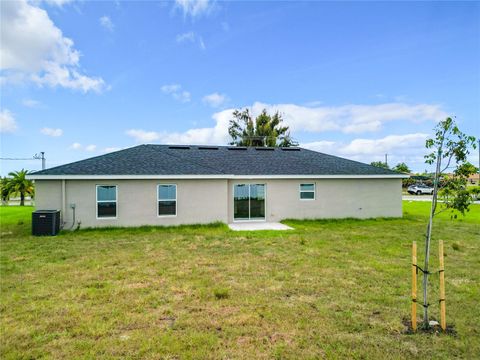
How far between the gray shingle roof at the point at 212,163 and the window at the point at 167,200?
2.51 ft

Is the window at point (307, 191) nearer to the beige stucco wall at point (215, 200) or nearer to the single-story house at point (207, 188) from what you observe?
the single-story house at point (207, 188)

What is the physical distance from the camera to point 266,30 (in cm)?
1862

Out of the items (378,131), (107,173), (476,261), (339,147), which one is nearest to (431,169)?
(476,261)

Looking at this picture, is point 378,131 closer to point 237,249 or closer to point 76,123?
point 237,249

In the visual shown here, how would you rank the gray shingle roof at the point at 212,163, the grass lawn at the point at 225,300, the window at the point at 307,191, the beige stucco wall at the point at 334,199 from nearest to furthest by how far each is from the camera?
the grass lawn at the point at 225,300 < the gray shingle roof at the point at 212,163 < the beige stucco wall at the point at 334,199 < the window at the point at 307,191

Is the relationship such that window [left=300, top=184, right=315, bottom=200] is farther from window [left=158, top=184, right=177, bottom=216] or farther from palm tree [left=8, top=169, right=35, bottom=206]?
palm tree [left=8, top=169, right=35, bottom=206]

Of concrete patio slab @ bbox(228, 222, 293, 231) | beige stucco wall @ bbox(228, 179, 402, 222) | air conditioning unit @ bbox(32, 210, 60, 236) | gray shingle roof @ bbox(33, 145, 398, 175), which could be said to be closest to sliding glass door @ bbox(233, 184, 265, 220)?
beige stucco wall @ bbox(228, 179, 402, 222)

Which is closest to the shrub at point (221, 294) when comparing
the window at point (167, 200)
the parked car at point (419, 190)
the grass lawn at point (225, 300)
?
the grass lawn at point (225, 300)

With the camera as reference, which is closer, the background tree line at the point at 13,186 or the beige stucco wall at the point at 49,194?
the beige stucco wall at the point at 49,194

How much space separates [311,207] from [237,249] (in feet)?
25.8

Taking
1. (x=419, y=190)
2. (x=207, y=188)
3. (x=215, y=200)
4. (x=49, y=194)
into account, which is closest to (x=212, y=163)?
(x=207, y=188)

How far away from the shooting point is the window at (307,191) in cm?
1602

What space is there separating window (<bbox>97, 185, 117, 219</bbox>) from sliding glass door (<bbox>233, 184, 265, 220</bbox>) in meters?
5.88

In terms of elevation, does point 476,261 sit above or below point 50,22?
below
